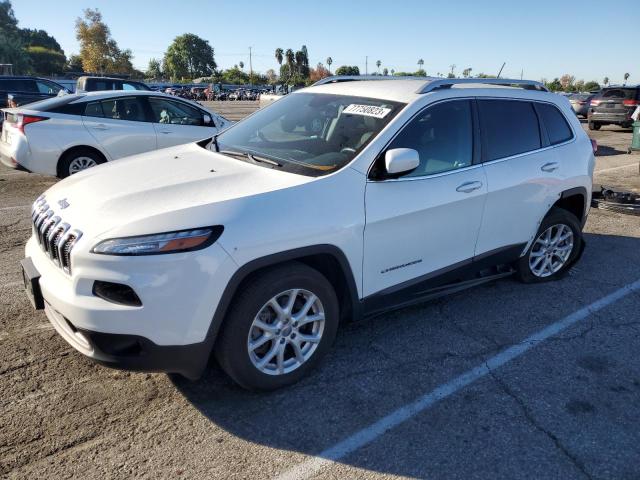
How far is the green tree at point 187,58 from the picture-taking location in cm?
14450

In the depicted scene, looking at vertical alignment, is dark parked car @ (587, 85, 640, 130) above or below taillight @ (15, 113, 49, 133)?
below

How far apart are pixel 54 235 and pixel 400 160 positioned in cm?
202

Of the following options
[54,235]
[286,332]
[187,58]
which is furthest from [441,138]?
[187,58]

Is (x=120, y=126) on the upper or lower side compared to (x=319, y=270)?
upper

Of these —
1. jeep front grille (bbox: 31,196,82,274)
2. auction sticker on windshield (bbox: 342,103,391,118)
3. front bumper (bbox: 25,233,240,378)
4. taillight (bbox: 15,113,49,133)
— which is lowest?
front bumper (bbox: 25,233,240,378)

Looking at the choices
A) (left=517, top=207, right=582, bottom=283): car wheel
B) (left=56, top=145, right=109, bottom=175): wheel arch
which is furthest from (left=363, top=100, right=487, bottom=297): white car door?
(left=56, top=145, right=109, bottom=175): wheel arch

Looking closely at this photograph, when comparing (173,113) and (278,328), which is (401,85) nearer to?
(278,328)

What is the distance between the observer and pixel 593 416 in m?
2.89

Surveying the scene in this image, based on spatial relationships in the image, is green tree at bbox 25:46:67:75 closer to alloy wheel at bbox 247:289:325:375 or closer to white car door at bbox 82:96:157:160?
white car door at bbox 82:96:157:160

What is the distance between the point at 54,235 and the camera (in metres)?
2.79

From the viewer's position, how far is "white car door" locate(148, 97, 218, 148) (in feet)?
27.7

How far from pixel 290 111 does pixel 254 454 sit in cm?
262

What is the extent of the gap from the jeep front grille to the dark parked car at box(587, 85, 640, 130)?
72.0ft

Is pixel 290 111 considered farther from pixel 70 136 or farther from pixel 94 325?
pixel 70 136
